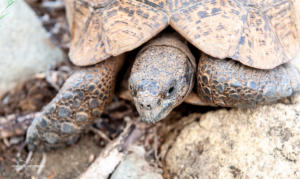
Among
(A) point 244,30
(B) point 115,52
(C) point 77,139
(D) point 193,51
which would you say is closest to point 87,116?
(C) point 77,139

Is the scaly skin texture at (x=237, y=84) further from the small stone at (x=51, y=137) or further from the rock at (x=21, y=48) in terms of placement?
the rock at (x=21, y=48)

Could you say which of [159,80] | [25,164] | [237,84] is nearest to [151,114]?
[159,80]

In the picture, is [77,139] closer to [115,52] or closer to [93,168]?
[93,168]

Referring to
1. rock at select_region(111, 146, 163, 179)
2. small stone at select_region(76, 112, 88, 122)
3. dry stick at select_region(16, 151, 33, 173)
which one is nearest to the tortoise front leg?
small stone at select_region(76, 112, 88, 122)

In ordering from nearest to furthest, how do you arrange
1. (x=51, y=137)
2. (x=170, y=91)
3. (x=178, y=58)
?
1. (x=170, y=91)
2. (x=178, y=58)
3. (x=51, y=137)

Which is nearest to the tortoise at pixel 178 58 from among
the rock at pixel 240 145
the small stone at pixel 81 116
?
the small stone at pixel 81 116

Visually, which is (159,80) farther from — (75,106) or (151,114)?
(75,106)

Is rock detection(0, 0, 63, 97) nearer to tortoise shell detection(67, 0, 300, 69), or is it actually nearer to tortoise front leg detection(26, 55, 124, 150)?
tortoise front leg detection(26, 55, 124, 150)
